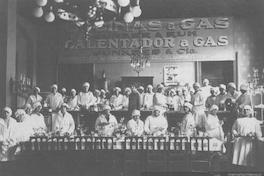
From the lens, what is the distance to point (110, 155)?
4574mm

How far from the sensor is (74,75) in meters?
10.2

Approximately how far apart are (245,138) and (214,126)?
0.91 metres

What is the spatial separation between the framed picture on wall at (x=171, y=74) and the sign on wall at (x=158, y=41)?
26 cm

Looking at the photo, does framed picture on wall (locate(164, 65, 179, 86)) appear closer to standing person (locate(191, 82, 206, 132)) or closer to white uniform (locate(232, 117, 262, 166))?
standing person (locate(191, 82, 206, 132))

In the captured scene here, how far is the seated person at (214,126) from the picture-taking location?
5770 mm

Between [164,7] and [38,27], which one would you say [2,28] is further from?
[164,7]

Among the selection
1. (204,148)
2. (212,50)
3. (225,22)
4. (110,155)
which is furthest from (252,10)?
(110,155)

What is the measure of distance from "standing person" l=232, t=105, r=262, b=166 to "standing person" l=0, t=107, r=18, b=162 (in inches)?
139

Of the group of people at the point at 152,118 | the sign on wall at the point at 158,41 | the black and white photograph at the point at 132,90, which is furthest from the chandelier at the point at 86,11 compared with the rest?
the sign on wall at the point at 158,41

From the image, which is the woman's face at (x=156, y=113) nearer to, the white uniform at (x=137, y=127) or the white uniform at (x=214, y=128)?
the white uniform at (x=137, y=127)

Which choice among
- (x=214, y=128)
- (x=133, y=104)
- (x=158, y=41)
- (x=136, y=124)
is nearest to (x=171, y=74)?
(x=158, y=41)

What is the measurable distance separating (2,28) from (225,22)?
6165 millimetres

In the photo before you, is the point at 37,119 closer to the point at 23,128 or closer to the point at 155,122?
the point at 23,128

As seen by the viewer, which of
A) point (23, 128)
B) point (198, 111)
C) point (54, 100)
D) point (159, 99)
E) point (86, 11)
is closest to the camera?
point (86, 11)
